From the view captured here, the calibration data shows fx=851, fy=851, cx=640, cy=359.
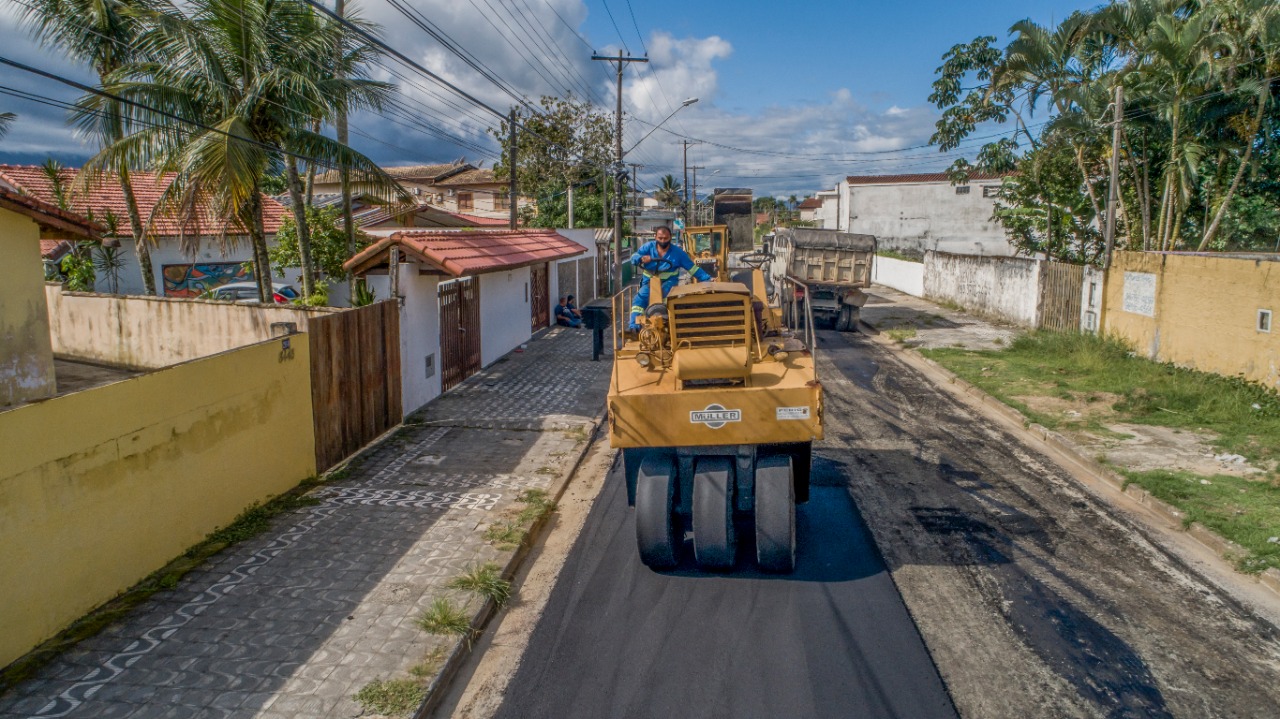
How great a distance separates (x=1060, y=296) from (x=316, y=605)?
19.7 metres

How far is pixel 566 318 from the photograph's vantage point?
82.4 ft

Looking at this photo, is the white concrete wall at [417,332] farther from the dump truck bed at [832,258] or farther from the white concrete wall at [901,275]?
the white concrete wall at [901,275]

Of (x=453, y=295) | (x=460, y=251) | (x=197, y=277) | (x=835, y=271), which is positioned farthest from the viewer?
(x=197, y=277)

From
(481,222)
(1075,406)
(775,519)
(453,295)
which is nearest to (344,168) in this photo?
(453,295)

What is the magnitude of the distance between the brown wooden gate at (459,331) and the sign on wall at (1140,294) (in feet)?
43.1

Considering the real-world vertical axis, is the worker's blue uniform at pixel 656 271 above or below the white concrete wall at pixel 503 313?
above

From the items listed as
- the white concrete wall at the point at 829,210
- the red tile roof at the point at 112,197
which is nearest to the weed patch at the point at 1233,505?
the red tile roof at the point at 112,197

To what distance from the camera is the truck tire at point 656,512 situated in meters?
7.13

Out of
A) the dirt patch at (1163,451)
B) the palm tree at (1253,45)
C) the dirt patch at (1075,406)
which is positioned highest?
the palm tree at (1253,45)

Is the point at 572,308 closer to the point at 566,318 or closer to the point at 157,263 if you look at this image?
the point at 566,318

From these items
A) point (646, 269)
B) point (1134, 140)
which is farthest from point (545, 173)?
point (646, 269)

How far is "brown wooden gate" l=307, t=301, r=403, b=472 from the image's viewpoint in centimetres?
988

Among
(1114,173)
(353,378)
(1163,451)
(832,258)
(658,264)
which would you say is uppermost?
(1114,173)

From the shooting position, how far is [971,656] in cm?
583
